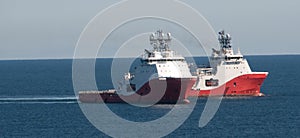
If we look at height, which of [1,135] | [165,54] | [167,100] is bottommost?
[1,135]

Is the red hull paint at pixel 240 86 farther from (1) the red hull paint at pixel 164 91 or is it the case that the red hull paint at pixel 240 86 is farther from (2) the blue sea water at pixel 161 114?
(1) the red hull paint at pixel 164 91

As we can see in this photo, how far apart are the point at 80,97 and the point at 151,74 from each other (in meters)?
8.51

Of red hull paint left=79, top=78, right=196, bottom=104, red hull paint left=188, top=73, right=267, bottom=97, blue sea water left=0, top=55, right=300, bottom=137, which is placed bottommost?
blue sea water left=0, top=55, right=300, bottom=137

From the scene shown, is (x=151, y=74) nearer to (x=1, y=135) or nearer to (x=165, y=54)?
(x=165, y=54)

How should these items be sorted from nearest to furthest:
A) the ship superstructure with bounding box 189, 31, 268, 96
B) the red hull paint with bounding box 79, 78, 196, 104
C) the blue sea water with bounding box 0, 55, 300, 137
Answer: the blue sea water with bounding box 0, 55, 300, 137 → the red hull paint with bounding box 79, 78, 196, 104 → the ship superstructure with bounding box 189, 31, 268, 96

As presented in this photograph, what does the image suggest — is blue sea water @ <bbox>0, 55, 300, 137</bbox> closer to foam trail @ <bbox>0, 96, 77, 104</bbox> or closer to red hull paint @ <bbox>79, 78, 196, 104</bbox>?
foam trail @ <bbox>0, 96, 77, 104</bbox>

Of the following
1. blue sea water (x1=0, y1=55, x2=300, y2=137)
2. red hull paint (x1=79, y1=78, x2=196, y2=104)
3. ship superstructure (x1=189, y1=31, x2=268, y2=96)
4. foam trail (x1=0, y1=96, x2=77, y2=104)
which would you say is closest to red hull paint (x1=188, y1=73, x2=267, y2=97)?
ship superstructure (x1=189, y1=31, x2=268, y2=96)

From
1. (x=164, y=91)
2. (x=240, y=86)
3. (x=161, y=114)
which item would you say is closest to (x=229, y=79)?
(x=240, y=86)

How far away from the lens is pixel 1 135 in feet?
208

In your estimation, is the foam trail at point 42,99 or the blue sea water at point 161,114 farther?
the foam trail at point 42,99

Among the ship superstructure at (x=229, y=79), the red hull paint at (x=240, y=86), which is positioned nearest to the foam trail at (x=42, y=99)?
the ship superstructure at (x=229, y=79)

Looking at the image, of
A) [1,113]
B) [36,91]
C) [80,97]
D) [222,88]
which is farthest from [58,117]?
[36,91]

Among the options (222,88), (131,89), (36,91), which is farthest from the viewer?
(36,91)

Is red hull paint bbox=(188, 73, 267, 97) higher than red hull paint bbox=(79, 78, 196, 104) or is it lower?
higher
